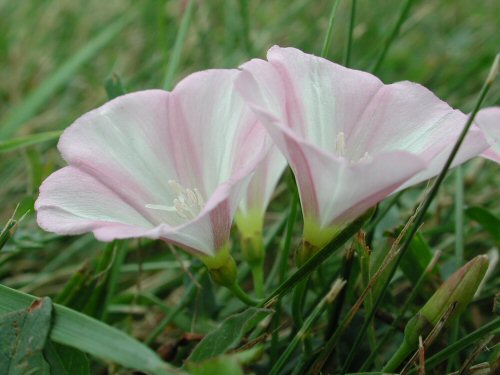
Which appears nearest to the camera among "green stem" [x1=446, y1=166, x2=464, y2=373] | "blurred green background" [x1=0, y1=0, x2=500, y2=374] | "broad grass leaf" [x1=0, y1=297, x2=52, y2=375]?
"broad grass leaf" [x1=0, y1=297, x2=52, y2=375]

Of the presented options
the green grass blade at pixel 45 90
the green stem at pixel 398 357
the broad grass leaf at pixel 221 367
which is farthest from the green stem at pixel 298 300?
the green grass blade at pixel 45 90

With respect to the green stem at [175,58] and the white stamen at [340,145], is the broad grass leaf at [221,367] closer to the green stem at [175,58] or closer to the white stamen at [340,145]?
the white stamen at [340,145]

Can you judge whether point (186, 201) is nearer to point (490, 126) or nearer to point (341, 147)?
point (341, 147)

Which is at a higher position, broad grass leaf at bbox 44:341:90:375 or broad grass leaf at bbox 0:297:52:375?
broad grass leaf at bbox 0:297:52:375

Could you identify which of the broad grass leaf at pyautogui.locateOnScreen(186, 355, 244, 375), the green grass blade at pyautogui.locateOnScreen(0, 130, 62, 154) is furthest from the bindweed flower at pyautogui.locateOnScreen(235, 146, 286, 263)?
the green grass blade at pyautogui.locateOnScreen(0, 130, 62, 154)

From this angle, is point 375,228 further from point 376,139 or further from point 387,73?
point 387,73

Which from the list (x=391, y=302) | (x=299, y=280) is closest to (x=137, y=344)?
(x=299, y=280)

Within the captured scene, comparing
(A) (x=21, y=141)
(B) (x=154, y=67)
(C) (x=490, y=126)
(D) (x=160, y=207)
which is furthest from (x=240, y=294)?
(B) (x=154, y=67)

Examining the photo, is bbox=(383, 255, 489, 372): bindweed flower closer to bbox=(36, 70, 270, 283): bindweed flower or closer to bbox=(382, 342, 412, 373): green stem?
bbox=(382, 342, 412, 373): green stem
